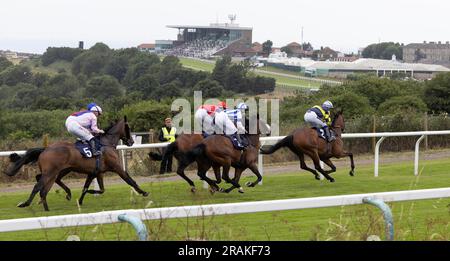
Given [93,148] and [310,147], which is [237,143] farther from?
[93,148]

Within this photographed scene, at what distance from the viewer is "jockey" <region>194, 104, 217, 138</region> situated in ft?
43.0

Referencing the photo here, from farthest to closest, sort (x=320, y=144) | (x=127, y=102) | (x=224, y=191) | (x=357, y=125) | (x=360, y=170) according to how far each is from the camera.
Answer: (x=127, y=102) < (x=357, y=125) < (x=360, y=170) < (x=320, y=144) < (x=224, y=191)

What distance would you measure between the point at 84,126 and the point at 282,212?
3.65 metres

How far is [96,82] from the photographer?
68.6m

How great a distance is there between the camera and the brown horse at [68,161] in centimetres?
1095

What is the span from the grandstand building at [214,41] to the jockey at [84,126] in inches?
4865

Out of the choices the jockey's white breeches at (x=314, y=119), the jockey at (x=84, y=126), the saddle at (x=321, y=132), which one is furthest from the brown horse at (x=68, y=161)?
the saddle at (x=321, y=132)

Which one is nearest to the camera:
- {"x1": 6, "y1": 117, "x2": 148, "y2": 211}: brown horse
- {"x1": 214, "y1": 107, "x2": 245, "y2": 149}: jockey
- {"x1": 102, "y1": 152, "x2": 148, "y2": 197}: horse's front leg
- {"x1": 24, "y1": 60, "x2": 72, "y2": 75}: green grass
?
{"x1": 6, "y1": 117, "x2": 148, "y2": 211}: brown horse

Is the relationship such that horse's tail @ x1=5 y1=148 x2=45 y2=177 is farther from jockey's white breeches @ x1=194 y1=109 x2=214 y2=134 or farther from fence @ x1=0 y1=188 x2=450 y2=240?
fence @ x1=0 y1=188 x2=450 y2=240

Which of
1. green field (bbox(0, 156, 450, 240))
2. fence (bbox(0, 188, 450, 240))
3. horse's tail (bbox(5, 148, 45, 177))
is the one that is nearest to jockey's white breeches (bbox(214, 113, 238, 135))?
green field (bbox(0, 156, 450, 240))

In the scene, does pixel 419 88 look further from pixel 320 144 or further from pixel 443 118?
pixel 320 144

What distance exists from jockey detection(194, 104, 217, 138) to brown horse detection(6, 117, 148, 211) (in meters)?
1.33
